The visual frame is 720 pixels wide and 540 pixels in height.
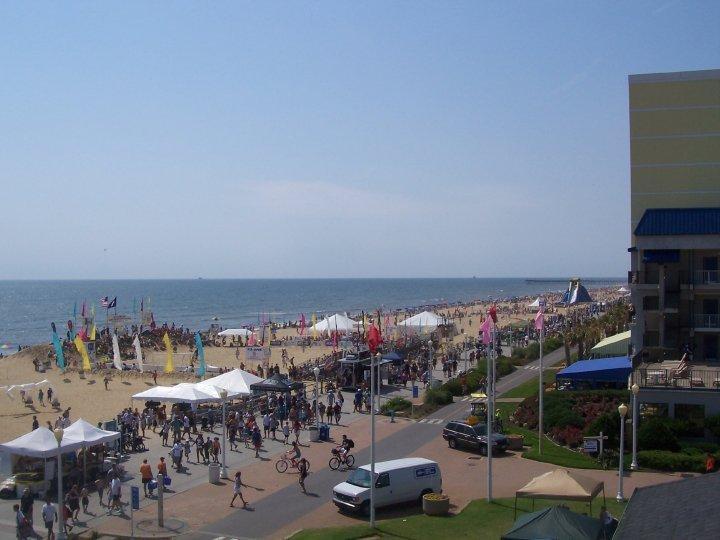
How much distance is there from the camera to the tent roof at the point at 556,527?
1418cm

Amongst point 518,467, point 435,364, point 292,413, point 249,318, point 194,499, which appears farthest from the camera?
point 249,318

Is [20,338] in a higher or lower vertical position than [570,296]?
lower

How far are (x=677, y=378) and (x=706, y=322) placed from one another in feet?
21.3

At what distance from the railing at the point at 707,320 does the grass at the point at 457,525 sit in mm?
14439

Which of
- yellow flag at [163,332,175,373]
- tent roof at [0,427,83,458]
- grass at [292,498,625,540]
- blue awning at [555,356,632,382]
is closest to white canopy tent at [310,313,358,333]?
yellow flag at [163,332,175,373]

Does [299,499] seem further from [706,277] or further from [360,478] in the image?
[706,277]

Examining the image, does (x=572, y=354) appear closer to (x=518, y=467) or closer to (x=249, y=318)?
(x=518, y=467)

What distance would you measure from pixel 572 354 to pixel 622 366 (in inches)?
685

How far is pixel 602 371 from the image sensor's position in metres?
32.4

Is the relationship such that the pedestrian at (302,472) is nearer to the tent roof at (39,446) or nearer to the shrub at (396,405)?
the tent roof at (39,446)

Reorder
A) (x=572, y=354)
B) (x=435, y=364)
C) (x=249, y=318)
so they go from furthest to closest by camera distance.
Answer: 1. (x=249, y=318)
2. (x=435, y=364)
3. (x=572, y=354)

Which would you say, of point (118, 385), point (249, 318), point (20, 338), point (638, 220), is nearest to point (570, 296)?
point (638, 220)

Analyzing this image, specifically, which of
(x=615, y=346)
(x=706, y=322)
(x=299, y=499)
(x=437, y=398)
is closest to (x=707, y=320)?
(x=706, y=322)

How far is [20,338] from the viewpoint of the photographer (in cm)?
10238
